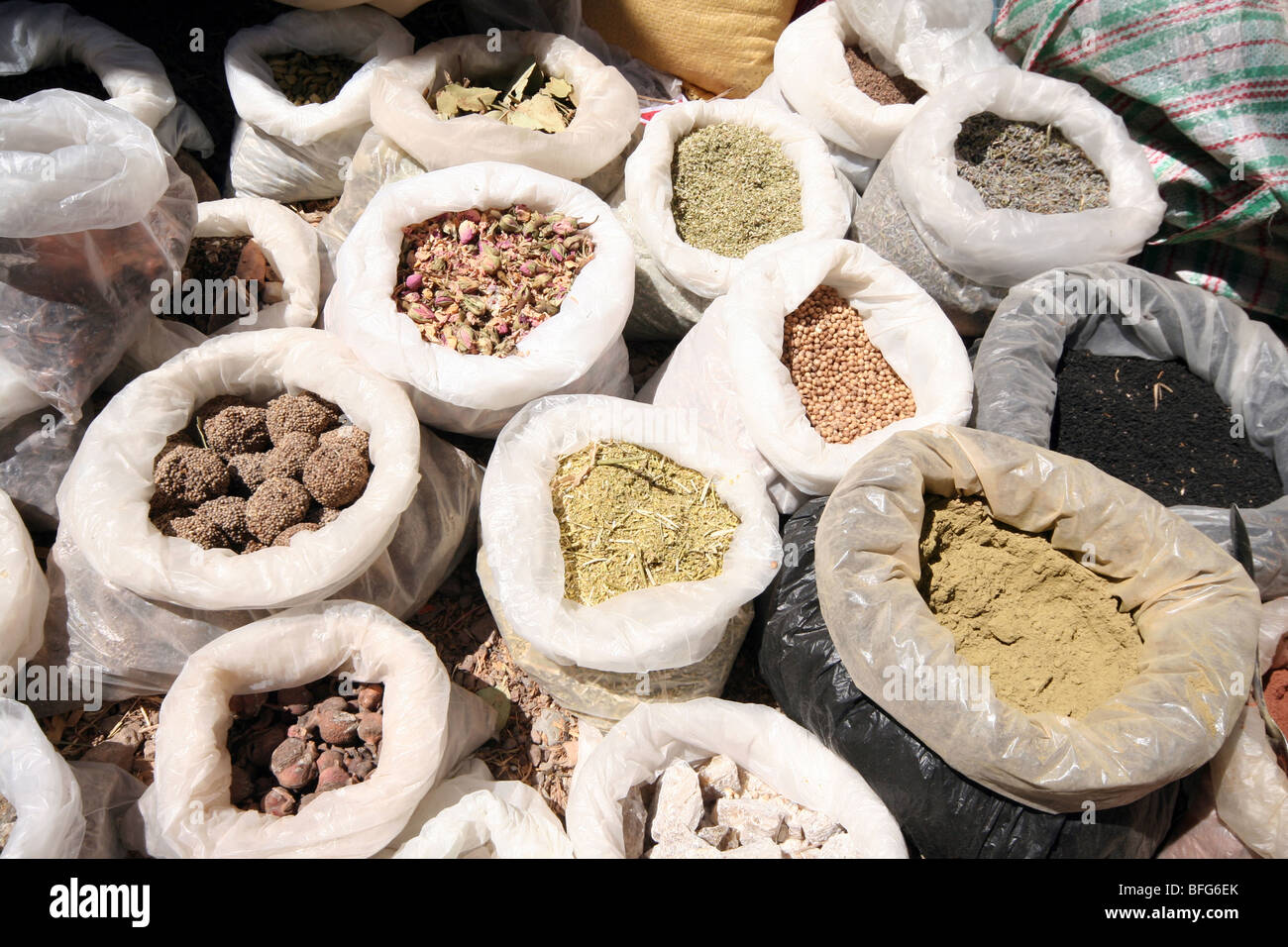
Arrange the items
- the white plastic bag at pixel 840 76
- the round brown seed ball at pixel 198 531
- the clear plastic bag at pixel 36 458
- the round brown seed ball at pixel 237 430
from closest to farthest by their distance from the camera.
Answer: the round brown seed ball at pixel 198 531, the round brown seed ball at pixel 237 430, the clear plastic bag at pixel 36 458, the white plastic bag at pixel 840 76

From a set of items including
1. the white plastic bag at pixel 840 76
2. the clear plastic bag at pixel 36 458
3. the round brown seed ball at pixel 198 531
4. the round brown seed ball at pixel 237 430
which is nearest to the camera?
the round brown seed ball at pixel 198 531

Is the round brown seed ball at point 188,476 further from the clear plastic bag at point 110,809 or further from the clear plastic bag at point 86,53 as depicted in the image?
the clear plastic bag at point 86,53

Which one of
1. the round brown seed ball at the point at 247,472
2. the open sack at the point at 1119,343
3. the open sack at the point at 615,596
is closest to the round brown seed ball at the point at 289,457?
the round brown seed ball at the point at 247,472

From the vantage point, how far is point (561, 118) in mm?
2242

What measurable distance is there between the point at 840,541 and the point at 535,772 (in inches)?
35.7

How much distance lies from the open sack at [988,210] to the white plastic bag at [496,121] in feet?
2.41

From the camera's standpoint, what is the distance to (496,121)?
6.79ft

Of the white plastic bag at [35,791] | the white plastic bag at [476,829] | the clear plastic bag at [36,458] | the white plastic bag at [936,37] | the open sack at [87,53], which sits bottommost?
the white plastic bag at [476,829]

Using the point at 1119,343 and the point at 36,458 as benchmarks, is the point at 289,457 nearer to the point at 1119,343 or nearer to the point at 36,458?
the point at 36,458

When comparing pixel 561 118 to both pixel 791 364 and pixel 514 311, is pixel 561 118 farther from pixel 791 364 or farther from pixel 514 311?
pixel 791 364

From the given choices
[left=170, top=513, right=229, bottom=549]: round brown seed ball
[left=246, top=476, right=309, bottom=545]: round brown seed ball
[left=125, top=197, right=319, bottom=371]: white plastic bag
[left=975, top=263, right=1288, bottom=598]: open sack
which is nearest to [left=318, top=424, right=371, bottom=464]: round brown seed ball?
[left=246, top=476, right=309, bottom=545]: round brown seed ball

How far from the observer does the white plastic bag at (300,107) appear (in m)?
2.25

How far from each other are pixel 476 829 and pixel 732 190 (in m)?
1.64

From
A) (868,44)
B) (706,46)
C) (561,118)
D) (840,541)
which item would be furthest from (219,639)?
(868,44)
